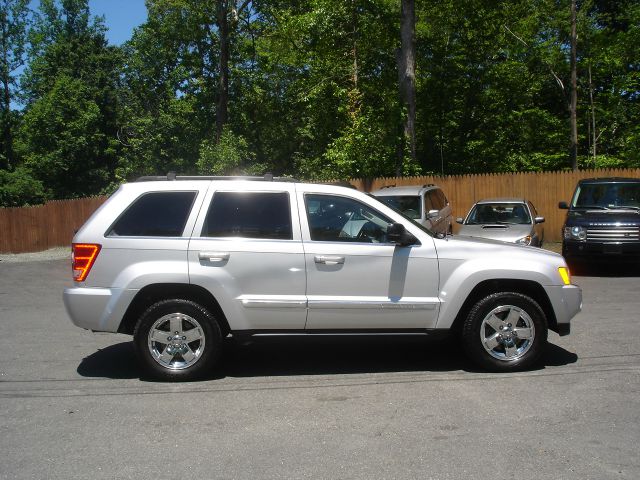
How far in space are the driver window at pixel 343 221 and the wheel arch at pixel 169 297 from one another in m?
1.15

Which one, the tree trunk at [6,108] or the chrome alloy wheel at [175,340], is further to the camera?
the tree trunk at [6,108]

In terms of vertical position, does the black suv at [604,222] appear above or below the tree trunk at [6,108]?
below

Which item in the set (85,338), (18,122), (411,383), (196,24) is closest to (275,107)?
(196,24)

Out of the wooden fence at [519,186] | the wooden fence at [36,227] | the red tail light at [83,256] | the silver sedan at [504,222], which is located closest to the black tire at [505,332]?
the red tail light at [83,256]

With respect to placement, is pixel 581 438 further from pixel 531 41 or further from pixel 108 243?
pixel 531 41

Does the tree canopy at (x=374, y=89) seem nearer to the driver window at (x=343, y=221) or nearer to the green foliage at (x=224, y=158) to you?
the green foliage at (x=224, y=158)

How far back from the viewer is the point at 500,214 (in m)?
14.8

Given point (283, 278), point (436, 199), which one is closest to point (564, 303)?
point (283, 278)

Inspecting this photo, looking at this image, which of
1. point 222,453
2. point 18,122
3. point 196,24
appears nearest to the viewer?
point 222,453

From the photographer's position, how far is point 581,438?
4766 mm

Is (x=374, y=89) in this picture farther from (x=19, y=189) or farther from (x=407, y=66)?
(x=19, y=189)

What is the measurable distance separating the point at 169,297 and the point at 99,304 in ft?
2.09

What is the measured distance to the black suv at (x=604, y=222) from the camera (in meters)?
12.9

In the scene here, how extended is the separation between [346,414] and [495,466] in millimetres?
1411
